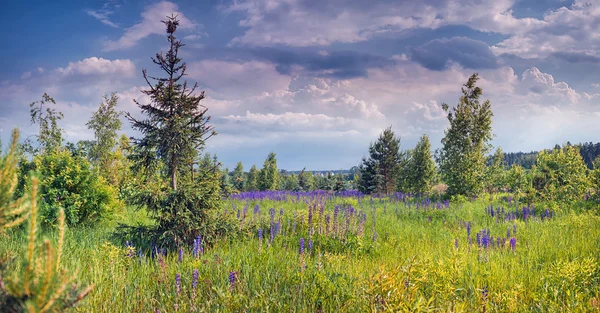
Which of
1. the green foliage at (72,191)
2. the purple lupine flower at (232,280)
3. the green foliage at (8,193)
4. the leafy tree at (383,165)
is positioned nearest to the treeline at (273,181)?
the leafy tree at (383,165)

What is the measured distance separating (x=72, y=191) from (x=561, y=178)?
16805mm

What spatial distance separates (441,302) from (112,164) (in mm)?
18472

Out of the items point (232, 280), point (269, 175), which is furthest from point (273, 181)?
point (232, 280)

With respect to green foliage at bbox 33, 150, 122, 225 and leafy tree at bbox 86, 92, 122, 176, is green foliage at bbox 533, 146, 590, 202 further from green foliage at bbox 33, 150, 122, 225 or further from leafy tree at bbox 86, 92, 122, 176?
leafy tree at bbox 86, 92, 122, 176

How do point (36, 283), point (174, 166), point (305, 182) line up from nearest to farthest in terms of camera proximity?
point (36, 283)
point (174, 166)
point (305, 182)

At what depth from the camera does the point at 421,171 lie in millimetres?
21578

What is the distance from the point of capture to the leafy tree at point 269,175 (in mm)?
35031

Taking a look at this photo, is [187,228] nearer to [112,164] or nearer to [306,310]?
[306,310]

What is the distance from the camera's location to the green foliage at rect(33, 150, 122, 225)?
845cm

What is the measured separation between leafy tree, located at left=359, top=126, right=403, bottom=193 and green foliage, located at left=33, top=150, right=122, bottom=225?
18.8 metres

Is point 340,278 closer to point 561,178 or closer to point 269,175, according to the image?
point 561,178

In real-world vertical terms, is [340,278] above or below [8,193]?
below

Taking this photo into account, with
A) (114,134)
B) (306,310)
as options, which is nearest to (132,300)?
(306,310)

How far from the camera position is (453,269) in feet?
14.9
